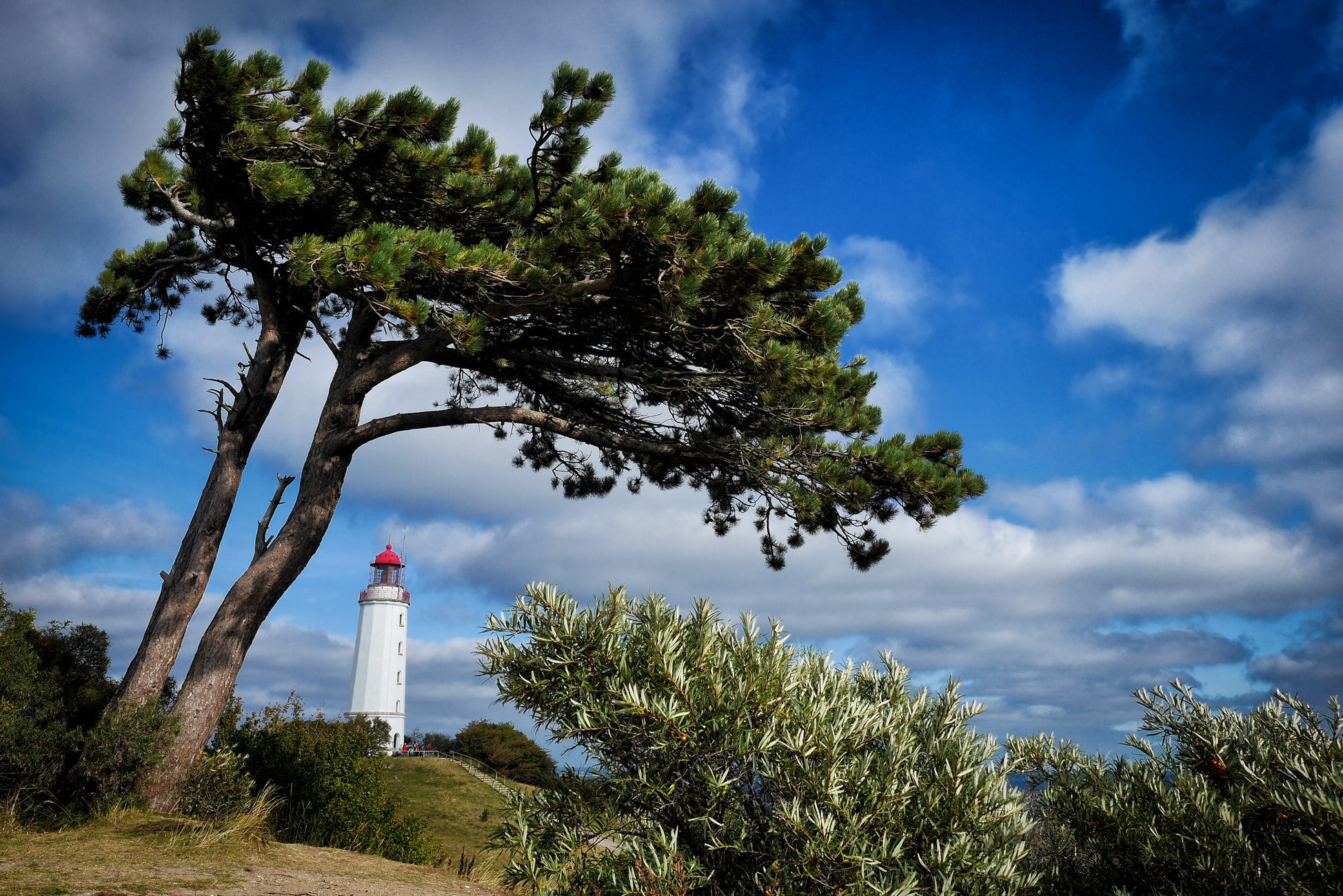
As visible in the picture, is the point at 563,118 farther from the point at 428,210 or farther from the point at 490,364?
the point at 490,364

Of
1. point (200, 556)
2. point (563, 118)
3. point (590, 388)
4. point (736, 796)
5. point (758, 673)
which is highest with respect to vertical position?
point (563, 118)

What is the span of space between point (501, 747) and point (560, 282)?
90.5 ft

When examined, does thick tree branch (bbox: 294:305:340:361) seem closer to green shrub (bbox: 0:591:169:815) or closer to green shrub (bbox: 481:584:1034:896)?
green shrub (bbox: 0:591:169:815)

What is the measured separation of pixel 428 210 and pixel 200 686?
621 centimetres

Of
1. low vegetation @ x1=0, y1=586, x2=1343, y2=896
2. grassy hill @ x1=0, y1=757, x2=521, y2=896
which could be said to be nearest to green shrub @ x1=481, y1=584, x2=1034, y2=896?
low vegetation @ x1=0, y1=586, x2=1343, y2=896

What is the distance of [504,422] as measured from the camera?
390 inches

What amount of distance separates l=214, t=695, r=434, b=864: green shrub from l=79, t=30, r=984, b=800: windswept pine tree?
2.27m

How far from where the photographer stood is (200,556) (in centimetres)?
988

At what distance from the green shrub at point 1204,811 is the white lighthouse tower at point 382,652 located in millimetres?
38542

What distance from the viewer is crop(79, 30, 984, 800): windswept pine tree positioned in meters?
7.99

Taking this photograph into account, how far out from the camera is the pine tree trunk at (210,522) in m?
9.37

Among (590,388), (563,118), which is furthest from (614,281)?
(590,388)

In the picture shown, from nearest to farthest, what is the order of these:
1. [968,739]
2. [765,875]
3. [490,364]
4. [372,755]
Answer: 1. [765,875]
2. [968,739]
3. [490,364]
4. [372,755]

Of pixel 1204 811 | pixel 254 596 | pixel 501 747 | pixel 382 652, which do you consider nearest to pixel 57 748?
pixel 254 596
